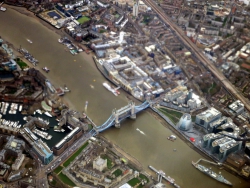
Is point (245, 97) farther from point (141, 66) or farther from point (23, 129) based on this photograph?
point (23, 129)

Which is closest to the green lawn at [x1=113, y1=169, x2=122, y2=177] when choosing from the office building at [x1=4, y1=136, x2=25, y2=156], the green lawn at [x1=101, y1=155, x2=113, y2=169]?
the green lawn at [x1=101, y1=155, x2=113, y2=169]

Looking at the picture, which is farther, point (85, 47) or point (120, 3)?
point (120, 3)

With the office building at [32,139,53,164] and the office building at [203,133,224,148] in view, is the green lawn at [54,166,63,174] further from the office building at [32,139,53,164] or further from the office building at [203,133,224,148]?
the office building at [203,133,224,148]

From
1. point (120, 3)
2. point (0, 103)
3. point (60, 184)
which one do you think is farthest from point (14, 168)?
point (120, 3)

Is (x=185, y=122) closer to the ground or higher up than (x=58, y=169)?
higher up

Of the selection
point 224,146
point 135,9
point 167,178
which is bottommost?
point 167,178

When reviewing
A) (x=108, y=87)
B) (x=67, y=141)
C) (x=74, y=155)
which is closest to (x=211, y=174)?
(x=74, y=155)

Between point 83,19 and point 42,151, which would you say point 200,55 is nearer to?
point 83,19
